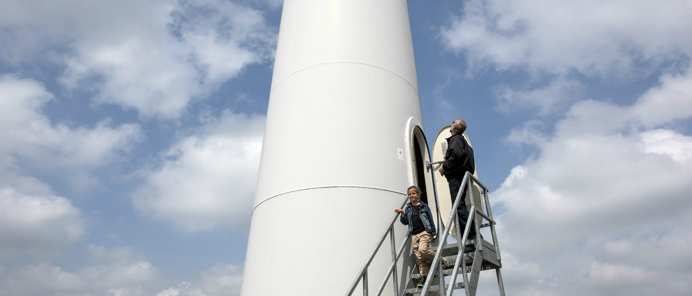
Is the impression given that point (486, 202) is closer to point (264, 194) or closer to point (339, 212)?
point (339, 212)

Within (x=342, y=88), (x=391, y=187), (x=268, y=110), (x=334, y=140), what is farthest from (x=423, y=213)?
(x=268, y=110)

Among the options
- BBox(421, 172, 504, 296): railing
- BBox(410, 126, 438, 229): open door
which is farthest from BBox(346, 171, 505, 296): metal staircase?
BBox(410, 126, 438, 229): open door

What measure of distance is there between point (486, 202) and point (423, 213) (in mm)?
1324

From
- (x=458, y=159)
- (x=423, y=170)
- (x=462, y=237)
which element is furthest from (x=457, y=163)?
(x=423, y=170)

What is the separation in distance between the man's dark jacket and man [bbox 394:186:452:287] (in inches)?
33.5

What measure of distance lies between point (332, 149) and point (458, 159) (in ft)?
5.58

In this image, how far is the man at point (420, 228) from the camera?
508 centimetres

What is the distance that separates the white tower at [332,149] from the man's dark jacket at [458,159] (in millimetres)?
536

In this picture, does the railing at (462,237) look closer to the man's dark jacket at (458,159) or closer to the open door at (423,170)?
the man's dark jacket at (458,159)

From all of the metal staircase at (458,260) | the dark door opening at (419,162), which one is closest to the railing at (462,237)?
the metal staircase at (458,260)

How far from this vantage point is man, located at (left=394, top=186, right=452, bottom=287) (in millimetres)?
5078

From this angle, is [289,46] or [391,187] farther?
[289,46]

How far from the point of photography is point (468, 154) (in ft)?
19.2

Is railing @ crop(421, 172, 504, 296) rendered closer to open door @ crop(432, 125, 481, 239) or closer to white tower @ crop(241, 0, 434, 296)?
open door @ crop(432, 125, 481, 239)
